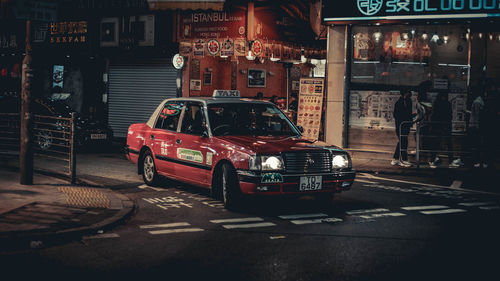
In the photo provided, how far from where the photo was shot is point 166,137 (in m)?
10.4

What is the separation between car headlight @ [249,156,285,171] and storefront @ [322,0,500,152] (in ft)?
28.3

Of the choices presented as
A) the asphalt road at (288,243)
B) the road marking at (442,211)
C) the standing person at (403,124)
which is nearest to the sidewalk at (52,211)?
the asphalt road at (288,243)

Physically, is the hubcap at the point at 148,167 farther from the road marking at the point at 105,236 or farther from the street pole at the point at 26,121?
the road marking at the point at 105,236

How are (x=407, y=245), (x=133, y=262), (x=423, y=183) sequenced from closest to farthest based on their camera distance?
(x=133, y=262)
(x=407, y=245)
(x=423, y=183)

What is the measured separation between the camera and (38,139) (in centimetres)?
1633

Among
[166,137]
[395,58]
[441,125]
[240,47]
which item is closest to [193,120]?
[166,137]

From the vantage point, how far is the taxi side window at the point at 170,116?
10.4 meters

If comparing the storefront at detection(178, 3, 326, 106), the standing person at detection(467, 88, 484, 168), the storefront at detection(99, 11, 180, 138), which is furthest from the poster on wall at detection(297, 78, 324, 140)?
the storefront at detection(99, 11, 180, 138)

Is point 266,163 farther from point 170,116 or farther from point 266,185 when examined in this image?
point 170,116

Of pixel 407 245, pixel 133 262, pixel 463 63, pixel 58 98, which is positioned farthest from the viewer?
pixel 58 98

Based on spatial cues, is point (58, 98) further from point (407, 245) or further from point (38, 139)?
point (407, 245)

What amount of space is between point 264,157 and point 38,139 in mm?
10016

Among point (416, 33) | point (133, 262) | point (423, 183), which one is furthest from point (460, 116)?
point (133, 262)

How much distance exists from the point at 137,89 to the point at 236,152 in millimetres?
14870
